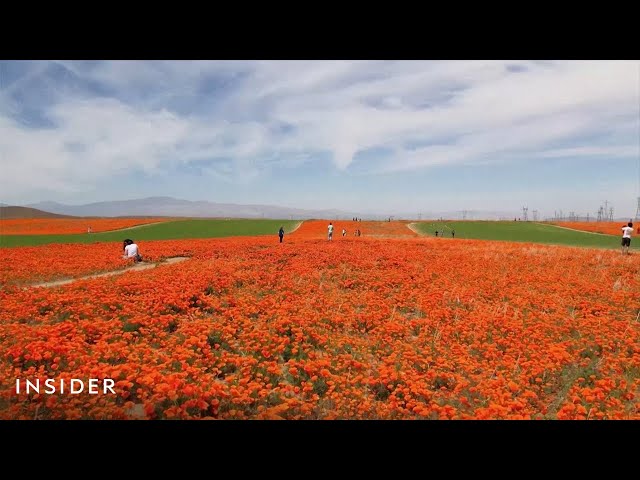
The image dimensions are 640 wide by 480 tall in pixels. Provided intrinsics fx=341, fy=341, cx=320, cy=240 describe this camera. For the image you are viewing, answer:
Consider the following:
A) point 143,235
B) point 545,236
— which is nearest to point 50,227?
point 143,235

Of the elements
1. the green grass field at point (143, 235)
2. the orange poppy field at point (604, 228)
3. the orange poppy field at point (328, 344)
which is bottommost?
the orange poppy field at point (328, 344)

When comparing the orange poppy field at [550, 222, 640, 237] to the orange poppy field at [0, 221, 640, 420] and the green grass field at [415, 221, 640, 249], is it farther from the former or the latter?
the orange poppy field at [0, 221, 640, 420]

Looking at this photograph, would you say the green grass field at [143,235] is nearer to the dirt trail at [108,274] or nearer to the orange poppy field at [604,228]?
the dirt trail at [108,274]

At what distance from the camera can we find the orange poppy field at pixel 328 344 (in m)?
4.85

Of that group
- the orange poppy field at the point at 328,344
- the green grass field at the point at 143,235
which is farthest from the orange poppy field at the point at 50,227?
the orange poppy field at the point at 328,344

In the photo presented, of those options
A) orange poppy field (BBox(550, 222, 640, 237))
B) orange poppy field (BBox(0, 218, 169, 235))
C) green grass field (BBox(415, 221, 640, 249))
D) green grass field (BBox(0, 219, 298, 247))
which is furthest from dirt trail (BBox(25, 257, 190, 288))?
orange poppy field (BBox(550, 222, 640, 237))

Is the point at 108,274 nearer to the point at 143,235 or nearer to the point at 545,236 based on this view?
the point at 143,235

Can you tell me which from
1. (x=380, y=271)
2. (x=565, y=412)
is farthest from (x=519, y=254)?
(x=565, y=412)

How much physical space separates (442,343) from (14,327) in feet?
29.0

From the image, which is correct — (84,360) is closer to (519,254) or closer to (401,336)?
(401,336)

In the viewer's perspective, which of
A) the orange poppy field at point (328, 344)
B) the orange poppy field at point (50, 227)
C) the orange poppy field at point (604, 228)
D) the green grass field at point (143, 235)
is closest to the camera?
the orange poppy field at point (328, 344)

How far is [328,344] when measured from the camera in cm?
737

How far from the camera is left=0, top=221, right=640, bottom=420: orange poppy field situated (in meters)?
4.85
